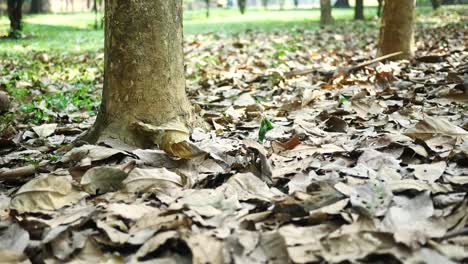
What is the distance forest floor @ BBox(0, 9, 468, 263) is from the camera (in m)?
1.54

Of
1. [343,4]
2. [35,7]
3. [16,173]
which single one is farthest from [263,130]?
[35,7]

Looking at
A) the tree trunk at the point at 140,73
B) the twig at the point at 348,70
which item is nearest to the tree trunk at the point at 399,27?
the twig at the point at 348,70

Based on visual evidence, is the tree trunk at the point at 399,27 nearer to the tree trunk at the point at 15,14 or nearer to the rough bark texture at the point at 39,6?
the tree trunk at the point at 15,14

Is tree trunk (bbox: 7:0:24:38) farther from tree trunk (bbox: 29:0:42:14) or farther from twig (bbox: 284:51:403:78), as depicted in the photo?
tree trunk (bbox: 29:0:42:14)

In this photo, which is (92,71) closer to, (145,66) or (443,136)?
(145,66)

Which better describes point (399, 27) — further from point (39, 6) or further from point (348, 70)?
point (39, 6)

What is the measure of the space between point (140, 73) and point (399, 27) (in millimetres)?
3454

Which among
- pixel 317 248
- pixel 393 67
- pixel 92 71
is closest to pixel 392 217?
pixel 317 248

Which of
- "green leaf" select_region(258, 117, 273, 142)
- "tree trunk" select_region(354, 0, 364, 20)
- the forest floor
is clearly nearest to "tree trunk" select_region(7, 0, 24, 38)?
"tree trunk" select_region(354, 0, 364, 20)

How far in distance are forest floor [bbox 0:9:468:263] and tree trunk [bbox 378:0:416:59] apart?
164 centimetres

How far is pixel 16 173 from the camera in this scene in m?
2.26

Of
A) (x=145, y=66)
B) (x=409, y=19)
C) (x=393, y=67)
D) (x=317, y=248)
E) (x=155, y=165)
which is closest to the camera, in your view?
(x=317, y=248)

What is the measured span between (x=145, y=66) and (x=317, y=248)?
1.47 meters

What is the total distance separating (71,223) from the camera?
173 cm
